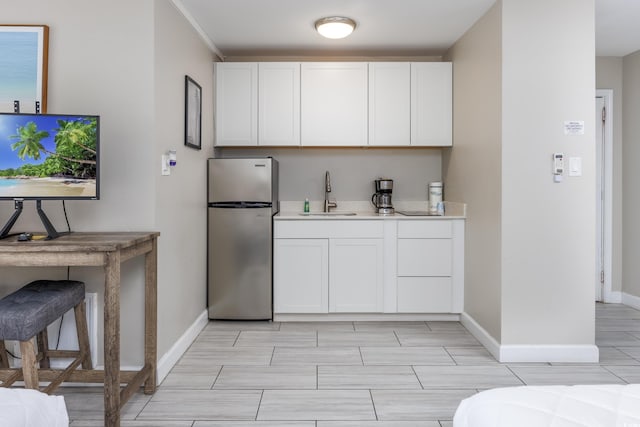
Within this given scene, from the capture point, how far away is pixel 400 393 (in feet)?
7.49

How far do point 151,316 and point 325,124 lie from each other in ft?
7.35

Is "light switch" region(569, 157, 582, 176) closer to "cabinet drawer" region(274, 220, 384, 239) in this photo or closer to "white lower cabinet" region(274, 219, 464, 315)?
"white lower cabinet" region(274, 219, 464, 315)

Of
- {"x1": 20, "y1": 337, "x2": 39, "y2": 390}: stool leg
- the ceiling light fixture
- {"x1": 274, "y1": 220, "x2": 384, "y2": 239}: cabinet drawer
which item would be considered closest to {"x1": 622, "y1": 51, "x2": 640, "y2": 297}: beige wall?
{"x1": 274, "y1": 220, "x2": 384, "y2": 239}: cabinet drawer

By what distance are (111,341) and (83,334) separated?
518mm

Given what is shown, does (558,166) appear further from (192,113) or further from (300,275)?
(192,113)

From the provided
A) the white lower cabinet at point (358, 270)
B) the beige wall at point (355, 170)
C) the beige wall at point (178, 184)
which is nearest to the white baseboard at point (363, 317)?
the white lower cabinet at point (358, 270)

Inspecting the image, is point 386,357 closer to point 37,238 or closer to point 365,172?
point 365,172

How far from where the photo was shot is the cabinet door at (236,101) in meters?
3.69

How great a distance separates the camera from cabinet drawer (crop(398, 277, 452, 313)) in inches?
138

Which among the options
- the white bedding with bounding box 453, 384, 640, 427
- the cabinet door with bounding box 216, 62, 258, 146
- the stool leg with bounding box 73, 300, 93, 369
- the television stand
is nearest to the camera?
the white bedding with bounding box 453, 384, 640, 427

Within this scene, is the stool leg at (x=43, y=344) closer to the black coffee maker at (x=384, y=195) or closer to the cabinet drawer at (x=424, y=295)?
the cabinet drawer at (x=424, y=295)

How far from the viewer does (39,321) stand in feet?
5.77

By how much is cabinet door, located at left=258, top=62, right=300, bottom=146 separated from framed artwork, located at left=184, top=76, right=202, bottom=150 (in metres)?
0.63

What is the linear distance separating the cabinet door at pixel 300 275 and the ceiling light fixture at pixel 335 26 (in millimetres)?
1665
